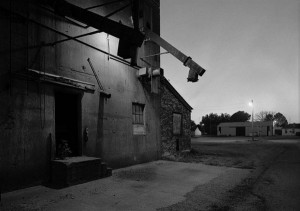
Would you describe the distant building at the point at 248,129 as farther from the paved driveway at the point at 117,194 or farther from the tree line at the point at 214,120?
the paved driveway at the point at 117,194

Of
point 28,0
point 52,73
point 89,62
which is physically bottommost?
point 52,73

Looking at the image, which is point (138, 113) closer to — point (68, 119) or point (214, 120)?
point (68, 119)

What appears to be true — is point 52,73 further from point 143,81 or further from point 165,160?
point 165,160

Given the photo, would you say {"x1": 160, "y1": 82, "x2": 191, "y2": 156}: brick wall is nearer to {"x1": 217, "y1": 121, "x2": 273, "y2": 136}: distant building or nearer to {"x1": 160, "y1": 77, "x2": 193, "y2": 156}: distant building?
{"x1": 160, "y1": 77, "x2": 193, "y2": 156}: distant building

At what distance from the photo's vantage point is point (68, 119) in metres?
8.77

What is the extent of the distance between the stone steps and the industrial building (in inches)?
1.3

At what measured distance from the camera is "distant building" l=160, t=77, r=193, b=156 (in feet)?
46.8

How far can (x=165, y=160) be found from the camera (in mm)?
13344

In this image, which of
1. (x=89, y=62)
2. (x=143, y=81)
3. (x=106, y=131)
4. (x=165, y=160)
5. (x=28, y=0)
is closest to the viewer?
(x=28, y=0)

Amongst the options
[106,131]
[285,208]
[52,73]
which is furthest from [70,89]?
[285,208]

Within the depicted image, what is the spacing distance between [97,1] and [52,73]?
4233 millimetres

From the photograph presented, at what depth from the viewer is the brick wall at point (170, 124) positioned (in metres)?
14.2

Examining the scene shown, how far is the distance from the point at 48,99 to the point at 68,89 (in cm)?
86

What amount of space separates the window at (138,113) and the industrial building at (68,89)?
0.05 meters
